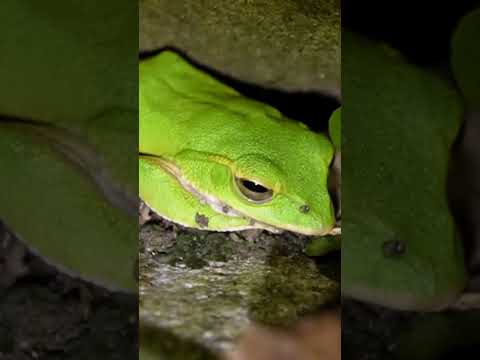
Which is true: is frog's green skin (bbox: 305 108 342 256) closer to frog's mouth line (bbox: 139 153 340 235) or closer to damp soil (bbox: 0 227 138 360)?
frog's mouth line (bbox: 139 153 340 235)

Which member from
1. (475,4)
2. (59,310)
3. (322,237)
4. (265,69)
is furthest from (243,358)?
(475,4)

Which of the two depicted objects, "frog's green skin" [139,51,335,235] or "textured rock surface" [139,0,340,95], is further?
"textured rock surface" [139,0,340,95]

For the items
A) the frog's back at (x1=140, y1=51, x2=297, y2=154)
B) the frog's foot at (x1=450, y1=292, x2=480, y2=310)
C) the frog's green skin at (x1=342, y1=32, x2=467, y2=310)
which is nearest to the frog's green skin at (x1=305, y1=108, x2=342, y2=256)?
the frog's green skin at (x1=342, y1=32, x2=467, y2=310)

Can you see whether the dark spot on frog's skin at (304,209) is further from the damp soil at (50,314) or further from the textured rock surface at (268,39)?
the damp soil at (50,314)

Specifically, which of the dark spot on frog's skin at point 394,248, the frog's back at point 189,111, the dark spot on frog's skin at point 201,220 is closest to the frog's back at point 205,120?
the frog's back at point 189,111

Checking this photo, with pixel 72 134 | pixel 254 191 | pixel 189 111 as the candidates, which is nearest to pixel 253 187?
pixel 254 191

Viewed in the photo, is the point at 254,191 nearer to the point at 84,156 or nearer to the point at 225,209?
the point at 225,209
